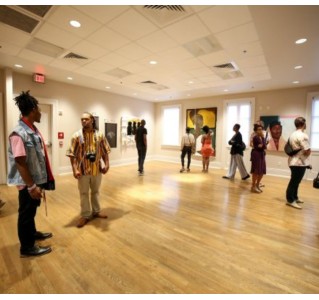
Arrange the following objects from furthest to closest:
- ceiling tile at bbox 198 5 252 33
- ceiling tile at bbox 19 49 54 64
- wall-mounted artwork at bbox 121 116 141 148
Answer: wall-mounted artwork at bbox 121 116 141 148, ceiling tile at bbox 19 49 54 64, ceiling tile at bbox 198 5 252 33

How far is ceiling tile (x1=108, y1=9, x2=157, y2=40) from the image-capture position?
244 centimetres

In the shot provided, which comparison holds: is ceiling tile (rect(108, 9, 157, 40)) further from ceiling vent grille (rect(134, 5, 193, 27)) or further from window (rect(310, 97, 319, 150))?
window (rect(310, 97, 319, 150))

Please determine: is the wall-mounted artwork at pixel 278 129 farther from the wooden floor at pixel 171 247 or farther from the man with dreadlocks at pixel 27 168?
the man with dreadlocks at pixel 27 168

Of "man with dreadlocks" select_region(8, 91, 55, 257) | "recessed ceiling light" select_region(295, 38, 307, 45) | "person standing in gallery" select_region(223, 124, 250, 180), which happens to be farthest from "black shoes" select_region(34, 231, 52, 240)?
"person standing in gallery" select_region(223, 124, 250, 180)

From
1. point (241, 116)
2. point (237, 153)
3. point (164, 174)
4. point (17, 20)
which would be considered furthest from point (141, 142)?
point (17, 20)

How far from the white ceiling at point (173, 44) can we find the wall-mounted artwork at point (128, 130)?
7.78ft

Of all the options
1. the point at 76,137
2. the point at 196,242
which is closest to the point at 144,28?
the point at 76,137

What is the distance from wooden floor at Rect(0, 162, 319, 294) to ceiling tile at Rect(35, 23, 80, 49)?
8.90ft

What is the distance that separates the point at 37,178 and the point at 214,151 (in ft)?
Answer: 21.2

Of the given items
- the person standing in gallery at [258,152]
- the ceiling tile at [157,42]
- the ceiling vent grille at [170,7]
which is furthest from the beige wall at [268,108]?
the ceiling vent grille at [170,7]

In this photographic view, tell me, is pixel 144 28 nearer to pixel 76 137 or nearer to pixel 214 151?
pixel 76 137

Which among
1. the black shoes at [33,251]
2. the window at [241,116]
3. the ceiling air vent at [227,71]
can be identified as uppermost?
the ceiling air vent at [227,71]

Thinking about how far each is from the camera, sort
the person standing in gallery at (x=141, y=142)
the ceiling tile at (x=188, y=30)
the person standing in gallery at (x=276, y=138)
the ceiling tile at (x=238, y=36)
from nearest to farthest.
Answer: the ceiling tile at (x=188, y=30) → the ceiling tile at (x=238, y=36) → the person standing in gallery at (x=141, y=142) → the person standing in gallery at (x=276, y=138)

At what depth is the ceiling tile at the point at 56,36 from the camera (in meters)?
2.79
